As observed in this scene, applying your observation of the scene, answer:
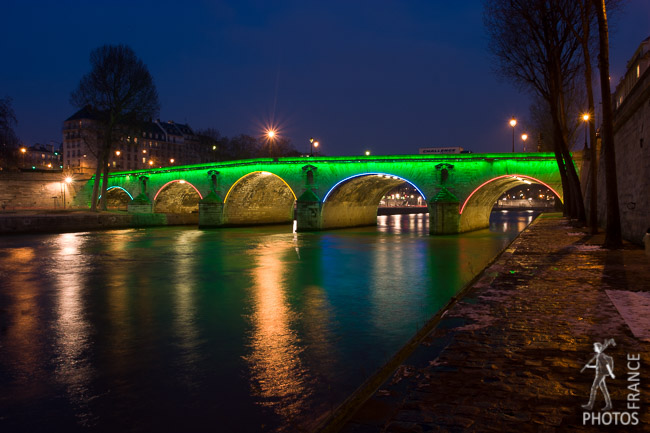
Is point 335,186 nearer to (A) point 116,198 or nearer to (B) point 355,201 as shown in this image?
(B) point 355,201

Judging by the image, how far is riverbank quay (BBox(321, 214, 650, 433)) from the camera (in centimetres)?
388

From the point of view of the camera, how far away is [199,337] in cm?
956

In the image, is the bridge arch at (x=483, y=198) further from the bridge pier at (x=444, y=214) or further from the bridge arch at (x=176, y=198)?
the bridge arch at (x=176, y=198)

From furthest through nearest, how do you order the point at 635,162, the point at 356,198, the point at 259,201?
the point at 259,201
the point at 356,198
the point at 635,162

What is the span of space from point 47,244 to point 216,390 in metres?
29.5

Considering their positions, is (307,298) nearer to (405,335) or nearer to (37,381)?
(405,335)

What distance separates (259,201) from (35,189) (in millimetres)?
34232

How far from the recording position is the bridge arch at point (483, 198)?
3808cm

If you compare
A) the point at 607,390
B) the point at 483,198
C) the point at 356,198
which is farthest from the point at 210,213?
the point at 607,390

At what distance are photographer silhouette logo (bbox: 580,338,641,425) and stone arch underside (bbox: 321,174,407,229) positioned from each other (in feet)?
125

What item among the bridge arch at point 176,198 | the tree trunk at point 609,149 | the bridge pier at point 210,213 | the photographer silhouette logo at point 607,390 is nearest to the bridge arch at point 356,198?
the bridge pier at point 210,213

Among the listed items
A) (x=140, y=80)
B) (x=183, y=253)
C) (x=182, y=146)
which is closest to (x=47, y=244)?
(x=183, y=253)

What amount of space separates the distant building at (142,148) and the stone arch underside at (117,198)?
66.4 feet

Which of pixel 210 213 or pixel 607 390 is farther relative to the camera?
pixel 210 213
